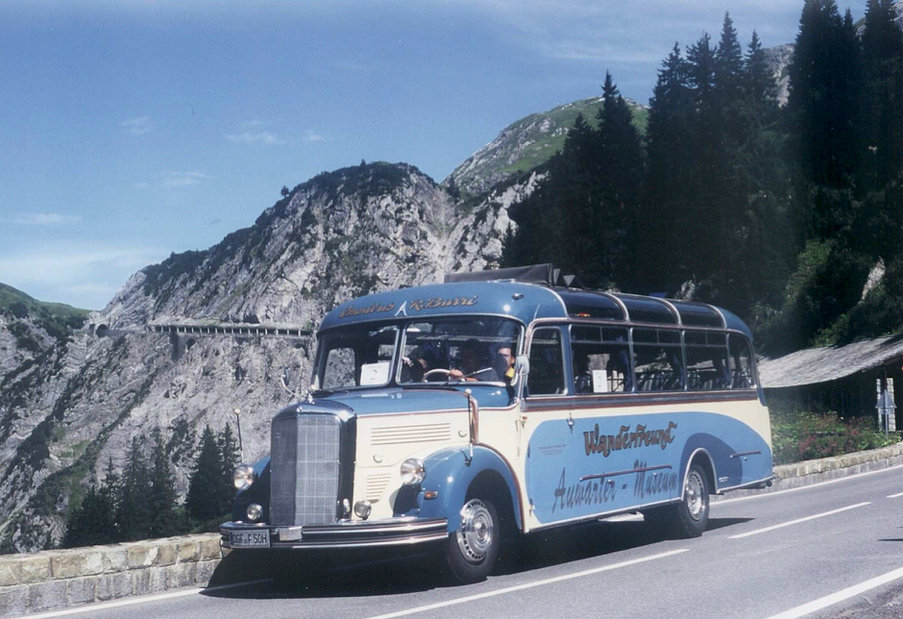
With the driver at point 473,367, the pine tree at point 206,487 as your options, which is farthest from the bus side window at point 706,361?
the pine tree at point 206,487

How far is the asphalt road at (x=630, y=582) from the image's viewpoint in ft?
26.9

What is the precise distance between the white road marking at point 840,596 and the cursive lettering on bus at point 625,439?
11.6ft

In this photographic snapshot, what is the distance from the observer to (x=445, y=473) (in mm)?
9484

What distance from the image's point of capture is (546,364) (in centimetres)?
1121

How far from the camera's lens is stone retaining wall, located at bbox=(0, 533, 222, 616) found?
8.99m

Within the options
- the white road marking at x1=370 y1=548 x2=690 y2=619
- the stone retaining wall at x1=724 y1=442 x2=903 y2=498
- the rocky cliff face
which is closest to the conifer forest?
the stone retaining wall at x1=724 y1=442 x2=903 y2=498

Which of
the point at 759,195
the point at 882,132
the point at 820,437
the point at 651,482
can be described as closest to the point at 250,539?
the point at 651,482

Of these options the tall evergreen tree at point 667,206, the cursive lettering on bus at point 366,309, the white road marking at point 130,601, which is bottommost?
the white road marking at point 130,601

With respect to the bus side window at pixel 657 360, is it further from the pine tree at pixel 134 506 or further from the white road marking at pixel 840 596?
the pine tree at pixel 134 506

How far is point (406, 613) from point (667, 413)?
20.5 feet

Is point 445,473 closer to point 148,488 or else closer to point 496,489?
point 496,489

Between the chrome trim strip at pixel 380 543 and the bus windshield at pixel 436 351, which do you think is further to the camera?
the bus windshield at pixel 436 351

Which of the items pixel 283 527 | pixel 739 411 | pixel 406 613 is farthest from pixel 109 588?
pixel 739 411

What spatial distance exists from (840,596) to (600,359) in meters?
4.56
